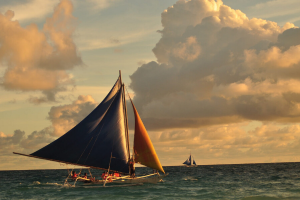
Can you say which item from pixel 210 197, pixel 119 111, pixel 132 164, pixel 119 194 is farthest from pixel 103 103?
pixel 210 197

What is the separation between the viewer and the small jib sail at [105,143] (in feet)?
161

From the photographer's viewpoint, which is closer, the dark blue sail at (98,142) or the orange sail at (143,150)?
the dark blue sail at (98,142)

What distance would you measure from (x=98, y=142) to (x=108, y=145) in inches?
57.9

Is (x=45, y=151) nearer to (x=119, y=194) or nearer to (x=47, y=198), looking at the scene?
(x=47, y=198)

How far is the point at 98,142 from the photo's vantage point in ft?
164

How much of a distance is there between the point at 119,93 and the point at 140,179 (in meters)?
12.5

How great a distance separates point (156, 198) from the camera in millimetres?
44750

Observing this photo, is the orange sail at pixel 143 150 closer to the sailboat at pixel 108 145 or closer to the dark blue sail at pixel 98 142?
the sailboat at pixel 108 145

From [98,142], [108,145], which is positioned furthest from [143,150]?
[98,142]

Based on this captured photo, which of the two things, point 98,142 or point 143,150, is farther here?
point 143,150

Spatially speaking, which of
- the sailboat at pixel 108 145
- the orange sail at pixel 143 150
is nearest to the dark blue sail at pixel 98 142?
the sailboat at pixel 108 145

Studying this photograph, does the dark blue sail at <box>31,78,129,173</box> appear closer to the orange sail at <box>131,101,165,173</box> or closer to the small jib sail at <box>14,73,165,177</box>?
the small jib sail at <box>14,73,165,177</box>

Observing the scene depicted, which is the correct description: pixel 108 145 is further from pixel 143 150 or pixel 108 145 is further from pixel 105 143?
pixel 143 150

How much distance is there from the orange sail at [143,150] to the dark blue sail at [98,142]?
5.81ft
